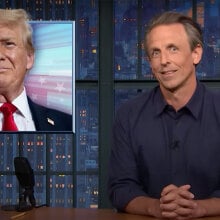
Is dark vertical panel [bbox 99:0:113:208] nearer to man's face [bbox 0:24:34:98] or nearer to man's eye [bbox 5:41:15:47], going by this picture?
man's face [bbox 0:24:34:98]

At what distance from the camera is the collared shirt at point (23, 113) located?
12.7ft

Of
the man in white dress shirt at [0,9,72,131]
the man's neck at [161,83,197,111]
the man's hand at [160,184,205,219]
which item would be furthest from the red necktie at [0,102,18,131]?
the man's hand at [160,184,205,219]

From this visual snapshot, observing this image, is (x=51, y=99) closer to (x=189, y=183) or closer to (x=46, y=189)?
(x=46, y=189)

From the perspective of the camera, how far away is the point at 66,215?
1797mm

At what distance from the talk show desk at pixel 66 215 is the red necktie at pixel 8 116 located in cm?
199

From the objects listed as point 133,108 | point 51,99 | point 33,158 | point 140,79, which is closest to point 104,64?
point 140,79

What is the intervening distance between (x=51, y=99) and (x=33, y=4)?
932 millimetres

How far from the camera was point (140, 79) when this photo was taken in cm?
424

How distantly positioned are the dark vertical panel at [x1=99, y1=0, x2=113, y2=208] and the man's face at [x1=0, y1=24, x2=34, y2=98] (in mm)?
660

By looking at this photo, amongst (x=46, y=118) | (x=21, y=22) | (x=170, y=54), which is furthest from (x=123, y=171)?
(x=21, y=22)

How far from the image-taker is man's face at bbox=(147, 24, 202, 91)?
172cm

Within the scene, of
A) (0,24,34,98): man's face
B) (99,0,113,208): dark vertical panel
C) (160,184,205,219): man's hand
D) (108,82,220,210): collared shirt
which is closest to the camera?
(160,184,205,219): man's hand

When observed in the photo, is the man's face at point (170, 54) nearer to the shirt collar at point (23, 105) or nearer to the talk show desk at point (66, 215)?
the talk show desk at point (66, 215)

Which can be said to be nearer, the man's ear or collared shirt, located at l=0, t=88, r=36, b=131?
the man's ear
